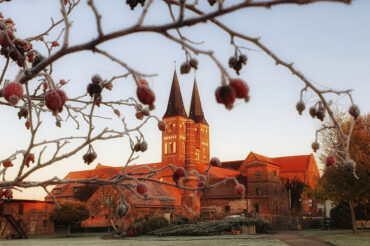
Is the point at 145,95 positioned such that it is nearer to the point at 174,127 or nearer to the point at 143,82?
the point at 143,82

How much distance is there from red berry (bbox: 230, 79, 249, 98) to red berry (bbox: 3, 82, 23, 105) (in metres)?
0.73

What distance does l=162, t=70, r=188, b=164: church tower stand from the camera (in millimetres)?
86250

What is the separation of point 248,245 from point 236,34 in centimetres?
1658

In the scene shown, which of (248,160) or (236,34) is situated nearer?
(236,34)

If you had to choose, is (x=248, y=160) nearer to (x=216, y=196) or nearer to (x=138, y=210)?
(x=216, y=196)

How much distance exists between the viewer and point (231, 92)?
1.22 meters

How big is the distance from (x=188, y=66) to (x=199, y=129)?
94.7m

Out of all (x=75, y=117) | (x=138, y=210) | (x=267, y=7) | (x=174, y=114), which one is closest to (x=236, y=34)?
(x=267, y=7)

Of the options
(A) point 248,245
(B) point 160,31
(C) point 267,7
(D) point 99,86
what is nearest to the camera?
(C) point 267,7

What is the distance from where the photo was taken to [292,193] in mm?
51188

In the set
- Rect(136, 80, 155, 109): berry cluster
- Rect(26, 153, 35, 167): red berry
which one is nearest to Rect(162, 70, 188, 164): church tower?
Rect(26, 153, 35, 167): red berry

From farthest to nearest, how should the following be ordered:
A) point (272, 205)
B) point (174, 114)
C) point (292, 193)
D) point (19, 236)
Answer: point (174, 114), point (292, 193), point (272, 205), point (19, 236)

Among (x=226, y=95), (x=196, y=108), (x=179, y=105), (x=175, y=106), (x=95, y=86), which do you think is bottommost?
(x=226, y=95)

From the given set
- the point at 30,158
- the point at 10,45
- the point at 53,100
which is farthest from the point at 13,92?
the point at 30,158
